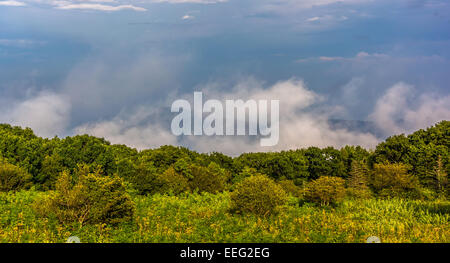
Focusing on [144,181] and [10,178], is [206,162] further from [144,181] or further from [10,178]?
[10,178]

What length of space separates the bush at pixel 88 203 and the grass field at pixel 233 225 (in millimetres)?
294

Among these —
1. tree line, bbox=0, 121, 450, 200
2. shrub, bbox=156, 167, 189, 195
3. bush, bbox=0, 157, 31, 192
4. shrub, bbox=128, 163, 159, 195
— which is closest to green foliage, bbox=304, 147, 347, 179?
tree line, bbox=0, 121, 450, 200

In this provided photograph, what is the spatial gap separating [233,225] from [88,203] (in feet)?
15.6

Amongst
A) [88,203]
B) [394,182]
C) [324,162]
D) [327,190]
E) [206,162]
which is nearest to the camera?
[88,203]

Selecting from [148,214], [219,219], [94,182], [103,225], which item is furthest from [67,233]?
[219,219]

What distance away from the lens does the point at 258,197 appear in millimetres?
14891

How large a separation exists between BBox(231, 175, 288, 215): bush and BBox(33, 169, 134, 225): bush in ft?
13.4

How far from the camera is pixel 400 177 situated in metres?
27.3

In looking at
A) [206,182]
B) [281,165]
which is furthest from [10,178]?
[281,165]

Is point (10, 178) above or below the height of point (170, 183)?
below

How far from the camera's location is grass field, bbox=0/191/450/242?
451 inches

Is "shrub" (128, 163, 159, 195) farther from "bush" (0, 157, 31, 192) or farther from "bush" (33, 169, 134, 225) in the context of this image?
"bush" (33, 169, 134, 225)

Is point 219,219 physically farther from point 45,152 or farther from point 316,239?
point 45,152
